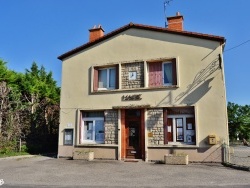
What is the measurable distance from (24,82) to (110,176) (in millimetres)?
14416

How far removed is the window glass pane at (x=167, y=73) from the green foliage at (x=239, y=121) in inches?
613

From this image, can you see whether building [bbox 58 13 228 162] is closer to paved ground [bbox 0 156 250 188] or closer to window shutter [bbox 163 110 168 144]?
window shutter [bbox 163 110 168 144]

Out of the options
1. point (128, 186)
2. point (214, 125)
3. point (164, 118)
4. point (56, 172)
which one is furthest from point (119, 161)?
point (128, 186)

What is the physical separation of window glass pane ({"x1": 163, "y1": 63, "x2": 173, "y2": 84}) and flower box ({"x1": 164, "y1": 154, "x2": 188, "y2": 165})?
397 cm

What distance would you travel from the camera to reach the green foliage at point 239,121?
26.5 metres

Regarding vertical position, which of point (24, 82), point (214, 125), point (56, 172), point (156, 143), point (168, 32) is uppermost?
point (168, 32)

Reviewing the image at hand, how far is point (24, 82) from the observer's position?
21141 millimetres

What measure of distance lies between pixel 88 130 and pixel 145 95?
4060mm

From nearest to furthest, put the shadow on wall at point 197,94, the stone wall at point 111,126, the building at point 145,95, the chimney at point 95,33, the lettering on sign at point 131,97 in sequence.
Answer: the building at point 145,95
the shadow on wall at point 197,94
the lettering on sign at point 131,97
the stone wall at point 111,126
the chimney at point 95,33

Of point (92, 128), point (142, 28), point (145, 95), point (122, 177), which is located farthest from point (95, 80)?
point (122, 177)

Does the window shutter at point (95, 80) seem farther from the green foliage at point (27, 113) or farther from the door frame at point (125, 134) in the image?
the green foliage at point (27, 113)

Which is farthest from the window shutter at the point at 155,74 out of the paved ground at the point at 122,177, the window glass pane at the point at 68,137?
the window glass pane at the point at 68,137

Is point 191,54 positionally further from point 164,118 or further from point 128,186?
point 128,186

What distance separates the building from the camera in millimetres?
13016
